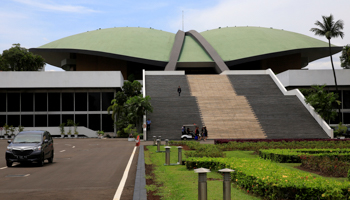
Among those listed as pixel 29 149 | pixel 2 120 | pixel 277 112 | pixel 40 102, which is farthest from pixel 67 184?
pixel 2 120

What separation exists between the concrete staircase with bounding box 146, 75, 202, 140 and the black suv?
56.2ft

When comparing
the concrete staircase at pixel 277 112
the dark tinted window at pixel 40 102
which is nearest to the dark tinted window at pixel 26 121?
the dark tinted window at pixel 40 102

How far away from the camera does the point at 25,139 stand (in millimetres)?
16266

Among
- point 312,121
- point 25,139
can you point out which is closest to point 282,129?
point 312,121

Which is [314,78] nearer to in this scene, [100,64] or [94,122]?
[94,122]

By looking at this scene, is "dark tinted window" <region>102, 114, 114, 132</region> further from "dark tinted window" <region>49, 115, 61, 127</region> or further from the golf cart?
the golf cart

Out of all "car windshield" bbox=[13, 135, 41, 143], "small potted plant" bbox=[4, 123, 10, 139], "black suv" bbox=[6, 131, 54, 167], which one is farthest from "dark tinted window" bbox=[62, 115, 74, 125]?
"car windshield" bbox=[13, 135, 41, 143]

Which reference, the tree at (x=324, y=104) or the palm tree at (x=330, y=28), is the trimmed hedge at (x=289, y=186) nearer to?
the tree at (x=324, y=104)

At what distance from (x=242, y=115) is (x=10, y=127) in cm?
2553

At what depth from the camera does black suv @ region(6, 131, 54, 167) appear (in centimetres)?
1492

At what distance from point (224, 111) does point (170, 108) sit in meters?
5.10

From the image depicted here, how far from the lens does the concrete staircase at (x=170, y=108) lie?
34031mm

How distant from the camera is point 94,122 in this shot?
4659 cm

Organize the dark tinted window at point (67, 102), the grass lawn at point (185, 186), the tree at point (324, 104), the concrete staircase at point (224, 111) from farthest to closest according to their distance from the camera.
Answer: the dark tinted window at point (67, 102), the tree at point (324, 104), the concrete staircase at point (224, 111), the grass lawn at point (185, 186)
